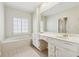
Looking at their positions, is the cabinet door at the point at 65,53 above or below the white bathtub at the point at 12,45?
above

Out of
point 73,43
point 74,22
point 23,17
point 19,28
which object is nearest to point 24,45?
point 19,28

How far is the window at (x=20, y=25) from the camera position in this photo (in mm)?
5387

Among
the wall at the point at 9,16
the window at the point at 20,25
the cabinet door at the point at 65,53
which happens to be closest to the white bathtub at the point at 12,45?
the wall at the point at 9,16

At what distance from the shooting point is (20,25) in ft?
19.1

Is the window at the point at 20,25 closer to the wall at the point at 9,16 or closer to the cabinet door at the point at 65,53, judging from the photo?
the wall at the point at 9,16

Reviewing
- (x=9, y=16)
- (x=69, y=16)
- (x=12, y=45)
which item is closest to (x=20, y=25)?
(x=9, y=16)

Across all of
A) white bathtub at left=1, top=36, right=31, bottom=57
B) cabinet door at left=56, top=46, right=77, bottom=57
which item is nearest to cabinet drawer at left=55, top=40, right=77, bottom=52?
cabinet door at left=56, top=46, right=77, bottom=57

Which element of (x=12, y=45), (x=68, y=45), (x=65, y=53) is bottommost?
(x=12, y=45)

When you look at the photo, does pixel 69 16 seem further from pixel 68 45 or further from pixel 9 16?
pixel 9 16

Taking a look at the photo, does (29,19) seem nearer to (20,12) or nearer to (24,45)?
(20,12)

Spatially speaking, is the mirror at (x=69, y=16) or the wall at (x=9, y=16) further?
the wall at (x=9, y=16)

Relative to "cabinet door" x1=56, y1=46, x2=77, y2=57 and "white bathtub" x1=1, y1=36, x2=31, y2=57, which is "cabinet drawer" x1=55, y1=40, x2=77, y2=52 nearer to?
"cabinet door" x1=56, y1=46, x2=77, y2=57

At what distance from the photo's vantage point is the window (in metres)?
5.39

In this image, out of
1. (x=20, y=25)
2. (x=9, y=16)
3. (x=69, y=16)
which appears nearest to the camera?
(x=69, y=16)
